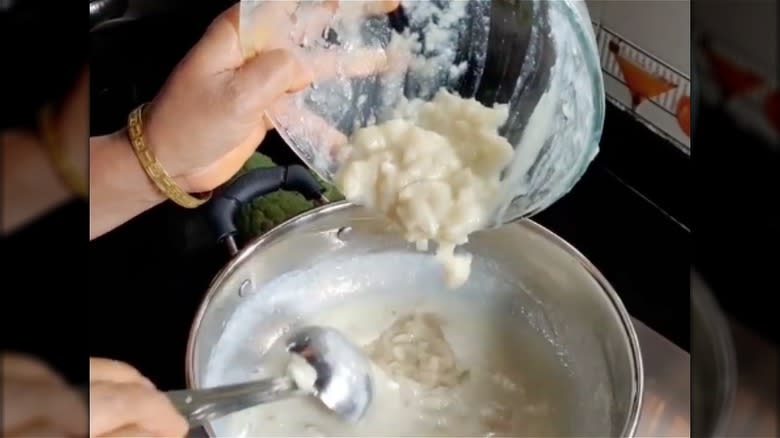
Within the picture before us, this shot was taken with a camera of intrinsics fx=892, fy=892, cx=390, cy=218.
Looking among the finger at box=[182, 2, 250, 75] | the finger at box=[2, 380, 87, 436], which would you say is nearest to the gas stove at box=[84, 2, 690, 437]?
the finger at box=[182, 2, 250, 75]

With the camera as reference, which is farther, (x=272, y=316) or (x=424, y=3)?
(x=272, y=316)

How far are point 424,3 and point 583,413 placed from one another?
1.09ft

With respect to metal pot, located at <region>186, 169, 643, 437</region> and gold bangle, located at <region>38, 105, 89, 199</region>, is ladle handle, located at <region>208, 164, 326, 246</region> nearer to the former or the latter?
metal pot, located at <region>186, 169, 643, 437</region>

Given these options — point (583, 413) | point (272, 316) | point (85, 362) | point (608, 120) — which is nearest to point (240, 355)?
point (272, 316)

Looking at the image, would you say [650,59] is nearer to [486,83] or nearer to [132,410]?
[486,83]

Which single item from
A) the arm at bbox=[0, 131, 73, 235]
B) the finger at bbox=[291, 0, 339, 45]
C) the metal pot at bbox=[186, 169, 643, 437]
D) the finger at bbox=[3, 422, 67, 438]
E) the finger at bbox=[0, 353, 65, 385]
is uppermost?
the arm at bbox=[0, 131, 73, 235]

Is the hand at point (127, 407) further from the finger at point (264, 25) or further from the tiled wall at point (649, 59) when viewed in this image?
the tiled wall at point (649, 59)

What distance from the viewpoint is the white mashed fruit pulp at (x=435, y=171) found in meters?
0.56

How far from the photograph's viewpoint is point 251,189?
77 centimetres

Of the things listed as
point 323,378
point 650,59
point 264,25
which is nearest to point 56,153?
point 264,25

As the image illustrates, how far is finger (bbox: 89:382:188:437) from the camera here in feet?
1.34

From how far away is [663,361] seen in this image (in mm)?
749

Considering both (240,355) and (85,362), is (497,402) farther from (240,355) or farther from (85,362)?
(85,362)

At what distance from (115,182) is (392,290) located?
252mm
